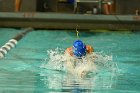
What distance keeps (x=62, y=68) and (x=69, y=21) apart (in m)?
5.91

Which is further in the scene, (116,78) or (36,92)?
(116,78)

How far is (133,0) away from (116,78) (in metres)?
8.73

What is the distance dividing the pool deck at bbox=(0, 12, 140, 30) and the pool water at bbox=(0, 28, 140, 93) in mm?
1446

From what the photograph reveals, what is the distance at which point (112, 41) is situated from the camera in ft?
32.4

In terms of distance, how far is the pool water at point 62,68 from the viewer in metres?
4.80

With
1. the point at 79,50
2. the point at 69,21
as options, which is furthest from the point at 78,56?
the point at 69,21

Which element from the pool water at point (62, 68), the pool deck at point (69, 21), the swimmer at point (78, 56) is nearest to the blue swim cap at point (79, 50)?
the swimmer at point (78, 56)

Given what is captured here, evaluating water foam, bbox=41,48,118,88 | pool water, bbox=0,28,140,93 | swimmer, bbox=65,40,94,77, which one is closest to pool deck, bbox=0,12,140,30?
pool water, bbox=0,28,140,93

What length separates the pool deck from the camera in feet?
38.4

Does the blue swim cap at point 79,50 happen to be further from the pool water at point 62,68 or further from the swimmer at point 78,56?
the pool water at point 62,68

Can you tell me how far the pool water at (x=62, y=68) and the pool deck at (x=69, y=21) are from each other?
145 centimetres

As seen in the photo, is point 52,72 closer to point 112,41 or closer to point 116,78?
point 116,78

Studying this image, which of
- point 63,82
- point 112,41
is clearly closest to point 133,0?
point 112,41

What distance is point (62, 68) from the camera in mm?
6121
